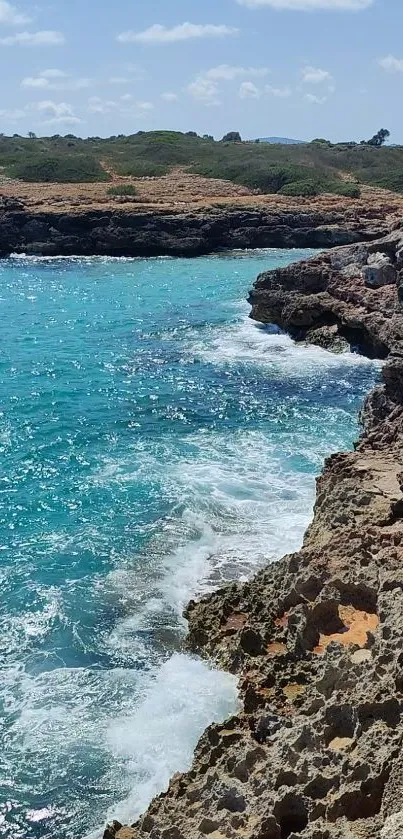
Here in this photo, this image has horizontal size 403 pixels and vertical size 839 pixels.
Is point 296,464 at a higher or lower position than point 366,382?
lower

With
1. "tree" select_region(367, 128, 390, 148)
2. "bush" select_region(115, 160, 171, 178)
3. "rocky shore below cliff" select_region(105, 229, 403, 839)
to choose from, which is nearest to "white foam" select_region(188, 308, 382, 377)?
"rocky shore below cliff" select_region(105, 229, 403, 839)

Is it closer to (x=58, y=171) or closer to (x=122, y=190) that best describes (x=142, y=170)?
(x=58, y=171)

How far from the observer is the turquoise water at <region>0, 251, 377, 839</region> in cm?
1464

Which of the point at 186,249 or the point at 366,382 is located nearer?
the point at 366,382

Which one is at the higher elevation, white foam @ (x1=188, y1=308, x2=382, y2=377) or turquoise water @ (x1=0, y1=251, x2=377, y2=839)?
white foam @ (x1=188, y1=308, x2=382, y2=377)

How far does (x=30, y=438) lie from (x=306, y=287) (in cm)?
2079

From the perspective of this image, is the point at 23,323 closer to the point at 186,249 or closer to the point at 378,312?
the point at 378,312

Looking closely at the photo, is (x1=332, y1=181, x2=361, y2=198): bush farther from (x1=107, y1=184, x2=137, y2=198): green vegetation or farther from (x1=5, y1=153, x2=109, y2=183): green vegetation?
(x1=5, y1=153, x2=109, y2=183): green vegetation

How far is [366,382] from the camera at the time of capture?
3628 centimetres

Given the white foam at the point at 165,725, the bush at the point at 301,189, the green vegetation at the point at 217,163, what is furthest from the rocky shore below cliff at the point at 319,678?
the green vegetation at the point at 217,163

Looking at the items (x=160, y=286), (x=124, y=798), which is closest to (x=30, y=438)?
(x=124, y=798)

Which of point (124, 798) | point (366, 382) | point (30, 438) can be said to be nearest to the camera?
point (124, 798)

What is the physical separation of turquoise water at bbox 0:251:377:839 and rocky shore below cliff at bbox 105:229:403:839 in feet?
4.96

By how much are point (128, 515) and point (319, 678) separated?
1217cm
